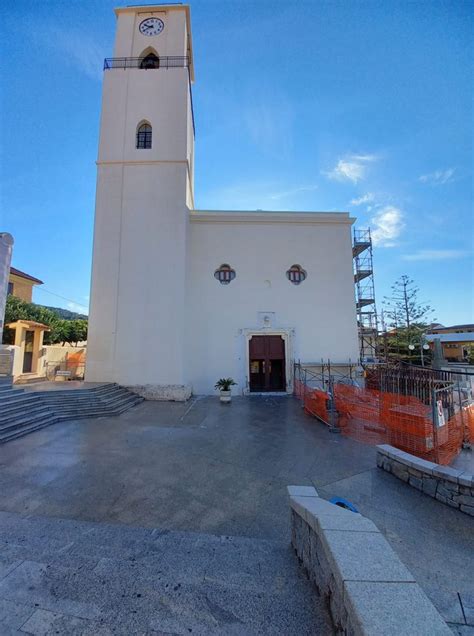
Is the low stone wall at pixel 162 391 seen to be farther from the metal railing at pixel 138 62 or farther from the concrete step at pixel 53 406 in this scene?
the metal railing at pixel 138 62

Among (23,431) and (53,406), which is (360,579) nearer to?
(23,431)

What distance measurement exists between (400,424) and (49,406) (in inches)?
368

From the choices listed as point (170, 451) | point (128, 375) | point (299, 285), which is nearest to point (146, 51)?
point (299, 285)

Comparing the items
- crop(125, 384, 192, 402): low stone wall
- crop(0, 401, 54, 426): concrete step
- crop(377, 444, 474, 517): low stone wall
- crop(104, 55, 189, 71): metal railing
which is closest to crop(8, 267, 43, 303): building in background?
crop(104, 55, 189, 71): metal railing

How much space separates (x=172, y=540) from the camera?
278cm

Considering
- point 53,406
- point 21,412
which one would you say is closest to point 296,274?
point 53,406

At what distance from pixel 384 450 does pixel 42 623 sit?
16.2 feet

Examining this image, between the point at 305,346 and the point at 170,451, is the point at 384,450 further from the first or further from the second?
the point at 305,346

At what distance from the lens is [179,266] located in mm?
12406

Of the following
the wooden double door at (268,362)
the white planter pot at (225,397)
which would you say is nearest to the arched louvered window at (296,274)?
the wooden double door at (268,362)

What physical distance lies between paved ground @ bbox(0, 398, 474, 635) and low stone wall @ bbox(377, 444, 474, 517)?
14cm

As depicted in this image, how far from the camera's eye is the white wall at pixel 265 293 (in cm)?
1338

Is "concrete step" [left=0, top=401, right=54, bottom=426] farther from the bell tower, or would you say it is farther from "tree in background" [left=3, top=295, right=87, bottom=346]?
"tree in background" [left=3, top=295, right=87, bottom=346]

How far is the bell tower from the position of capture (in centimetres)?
1201
